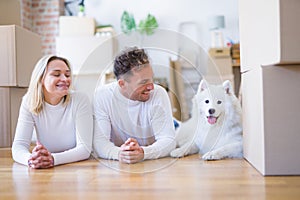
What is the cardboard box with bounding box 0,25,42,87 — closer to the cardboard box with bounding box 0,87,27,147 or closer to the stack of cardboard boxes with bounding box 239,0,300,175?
the cardboard box with bounding box 0,87,27,147

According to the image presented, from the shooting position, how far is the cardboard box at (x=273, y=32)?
108 cm

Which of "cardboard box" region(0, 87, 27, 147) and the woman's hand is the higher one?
"cardboard box" region(0, 87, 27, 147)

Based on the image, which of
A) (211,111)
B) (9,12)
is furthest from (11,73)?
(211,111)

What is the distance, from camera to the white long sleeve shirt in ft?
5.02

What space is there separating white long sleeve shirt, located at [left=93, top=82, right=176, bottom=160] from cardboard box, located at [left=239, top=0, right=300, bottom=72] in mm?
403

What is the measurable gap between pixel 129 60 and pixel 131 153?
1.31 ft

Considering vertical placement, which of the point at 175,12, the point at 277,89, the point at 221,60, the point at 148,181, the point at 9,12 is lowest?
the point at 148,181

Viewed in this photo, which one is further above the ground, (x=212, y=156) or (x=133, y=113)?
(x=133, y=113)

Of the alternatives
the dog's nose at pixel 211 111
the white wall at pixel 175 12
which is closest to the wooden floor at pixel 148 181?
the dog's nose at pixel 211 111

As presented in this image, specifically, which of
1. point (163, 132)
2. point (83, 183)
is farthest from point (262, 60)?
point (83, 183)

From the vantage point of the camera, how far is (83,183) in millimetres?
1133

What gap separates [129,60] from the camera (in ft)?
5.14

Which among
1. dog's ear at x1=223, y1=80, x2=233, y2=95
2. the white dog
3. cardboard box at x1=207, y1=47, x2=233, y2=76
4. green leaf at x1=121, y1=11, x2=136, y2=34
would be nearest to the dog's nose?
the white dog

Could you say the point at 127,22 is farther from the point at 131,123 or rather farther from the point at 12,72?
the point at 131,123
